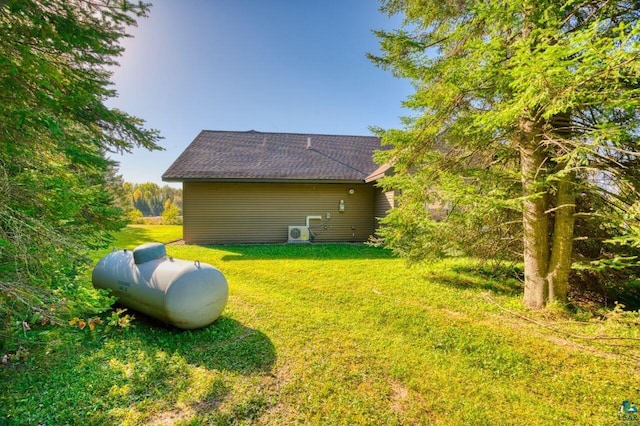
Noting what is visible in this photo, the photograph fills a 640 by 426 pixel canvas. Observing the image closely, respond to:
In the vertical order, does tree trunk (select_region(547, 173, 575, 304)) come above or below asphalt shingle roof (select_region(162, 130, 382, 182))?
below

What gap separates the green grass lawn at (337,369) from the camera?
2.40 m

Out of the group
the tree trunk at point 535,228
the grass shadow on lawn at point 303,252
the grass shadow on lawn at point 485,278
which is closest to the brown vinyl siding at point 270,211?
the grass shadow on lawn at point 303,252

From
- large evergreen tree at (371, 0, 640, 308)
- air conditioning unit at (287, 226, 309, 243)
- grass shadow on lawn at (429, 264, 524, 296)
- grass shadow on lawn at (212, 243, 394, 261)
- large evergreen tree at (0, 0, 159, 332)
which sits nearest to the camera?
large evergreen tree at (0, 0, 159, 332)

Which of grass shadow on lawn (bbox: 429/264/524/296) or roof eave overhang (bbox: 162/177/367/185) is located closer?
grass shadow on lawn (bbox: 429/264/524/296)

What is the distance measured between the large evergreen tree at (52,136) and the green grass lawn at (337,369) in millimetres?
647

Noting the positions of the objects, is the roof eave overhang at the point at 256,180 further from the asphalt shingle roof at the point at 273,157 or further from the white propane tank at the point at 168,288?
the white propane tank at the point at 168,288

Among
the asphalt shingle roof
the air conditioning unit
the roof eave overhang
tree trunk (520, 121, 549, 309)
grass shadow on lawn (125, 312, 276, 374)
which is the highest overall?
the asphalt shingle roof

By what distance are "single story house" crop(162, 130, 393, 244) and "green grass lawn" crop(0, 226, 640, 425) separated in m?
6.96

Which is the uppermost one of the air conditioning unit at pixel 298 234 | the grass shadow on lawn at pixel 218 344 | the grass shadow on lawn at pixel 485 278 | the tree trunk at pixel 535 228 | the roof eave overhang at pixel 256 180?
the roof eave overhang at pixel 256 180

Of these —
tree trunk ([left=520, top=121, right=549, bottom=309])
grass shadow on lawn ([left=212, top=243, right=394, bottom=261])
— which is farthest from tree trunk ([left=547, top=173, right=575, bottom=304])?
grass shadow on lawn ([left=212, top=243, right=394, bottom=261])

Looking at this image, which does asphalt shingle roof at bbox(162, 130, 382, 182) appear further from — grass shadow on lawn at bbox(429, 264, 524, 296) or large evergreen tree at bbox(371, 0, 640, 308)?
large evergreen tree at bbox(371, 0, 640, 308)

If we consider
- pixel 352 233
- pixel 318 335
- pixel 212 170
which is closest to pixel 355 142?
pixel 352 233

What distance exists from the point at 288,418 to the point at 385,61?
560 centimetres

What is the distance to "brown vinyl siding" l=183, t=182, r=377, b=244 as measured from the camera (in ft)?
37.6
